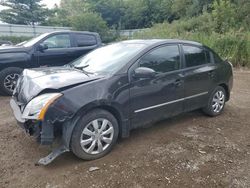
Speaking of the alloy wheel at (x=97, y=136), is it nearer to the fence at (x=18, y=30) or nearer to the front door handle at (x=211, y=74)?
the front door handle at (x=211, y=74)

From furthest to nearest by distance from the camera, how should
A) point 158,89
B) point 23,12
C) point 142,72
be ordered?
point 23,12, point 158,89, point 142,72

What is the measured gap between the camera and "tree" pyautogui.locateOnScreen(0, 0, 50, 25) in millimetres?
30417

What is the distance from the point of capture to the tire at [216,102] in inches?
179

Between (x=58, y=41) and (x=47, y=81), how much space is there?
13.3 feet

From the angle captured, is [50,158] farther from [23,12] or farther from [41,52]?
[23,12]

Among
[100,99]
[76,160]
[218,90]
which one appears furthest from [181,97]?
[76,160]

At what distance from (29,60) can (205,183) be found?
17.0ft

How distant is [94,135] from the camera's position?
3080 mm

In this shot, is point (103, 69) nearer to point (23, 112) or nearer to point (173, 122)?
point (23, 112)

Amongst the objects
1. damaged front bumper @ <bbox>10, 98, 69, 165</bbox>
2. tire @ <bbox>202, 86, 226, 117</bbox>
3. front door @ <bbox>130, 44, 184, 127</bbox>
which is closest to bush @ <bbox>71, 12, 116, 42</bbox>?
tire @ <bbox>202, 86, 226, 117</bbox>

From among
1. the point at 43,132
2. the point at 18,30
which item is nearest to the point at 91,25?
the point at 18,30

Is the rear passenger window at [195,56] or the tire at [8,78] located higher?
the rear passenger window at [195,56]

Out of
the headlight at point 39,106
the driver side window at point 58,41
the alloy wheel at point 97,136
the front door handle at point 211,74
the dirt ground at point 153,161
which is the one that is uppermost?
the driver side window at point 58,41

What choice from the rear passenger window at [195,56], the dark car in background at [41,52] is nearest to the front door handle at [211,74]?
the rear passenger window at [195,56]
